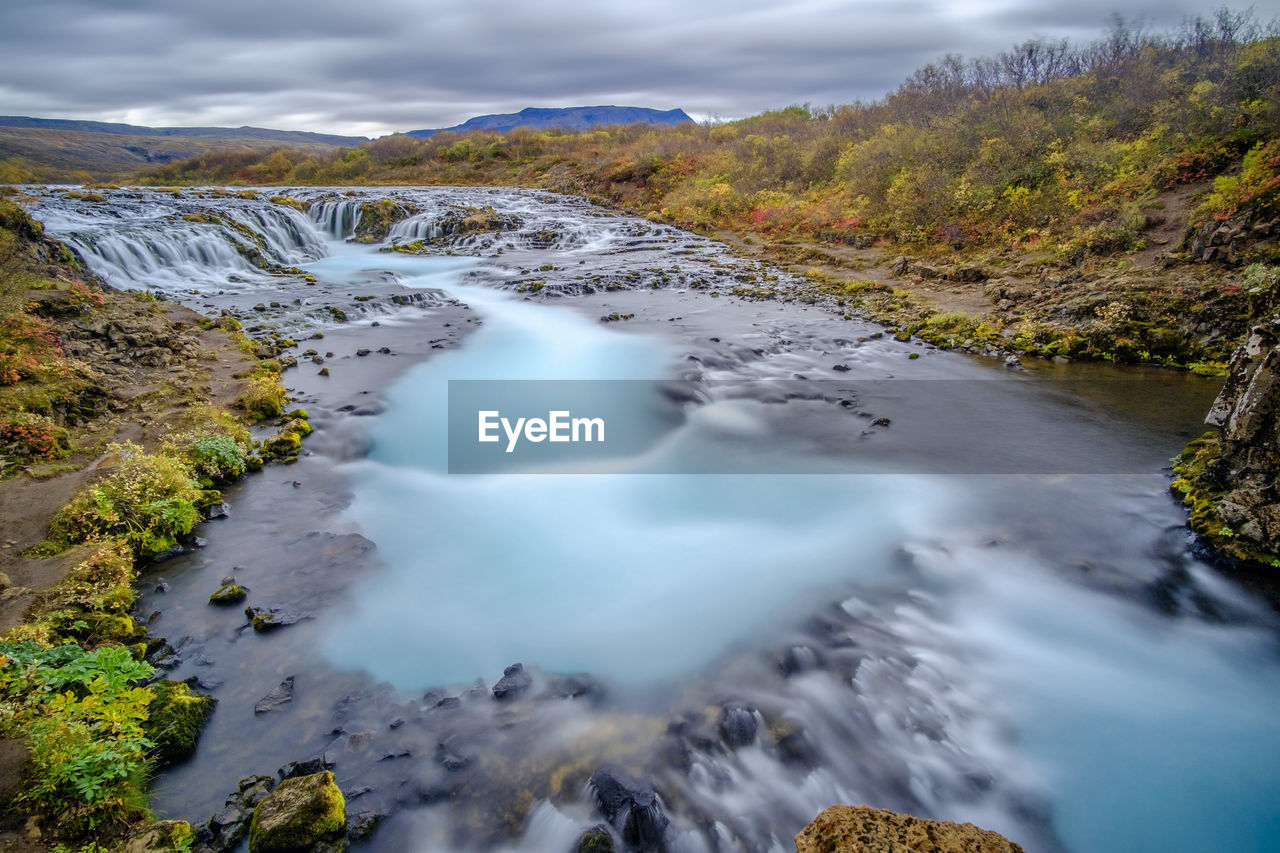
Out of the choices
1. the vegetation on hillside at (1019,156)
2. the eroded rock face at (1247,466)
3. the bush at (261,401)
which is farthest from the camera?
the vegetation on hillside at (1019,156)

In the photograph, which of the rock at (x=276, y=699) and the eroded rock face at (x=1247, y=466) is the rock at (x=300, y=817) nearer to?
the rock at (x=276, y=699)

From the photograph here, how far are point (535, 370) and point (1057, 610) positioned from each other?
9639mm

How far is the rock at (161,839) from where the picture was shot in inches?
129

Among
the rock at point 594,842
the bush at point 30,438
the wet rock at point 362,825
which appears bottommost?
the wet rock at point 362,825

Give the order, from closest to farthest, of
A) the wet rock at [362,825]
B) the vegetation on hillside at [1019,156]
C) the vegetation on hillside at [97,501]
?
the vegetation on hillside at [97,501] < the wet rock at [362,825] < the vegetation on hillside at [1019,156]

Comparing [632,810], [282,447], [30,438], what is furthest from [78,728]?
[30,438]

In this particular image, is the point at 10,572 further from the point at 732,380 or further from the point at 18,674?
the point at 732,380

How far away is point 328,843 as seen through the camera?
3.60m

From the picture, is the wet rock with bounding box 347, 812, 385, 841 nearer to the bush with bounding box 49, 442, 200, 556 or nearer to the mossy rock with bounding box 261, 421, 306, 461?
the bush with bounding box 49, 442, 200, 556

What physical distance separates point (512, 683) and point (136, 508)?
184 inches

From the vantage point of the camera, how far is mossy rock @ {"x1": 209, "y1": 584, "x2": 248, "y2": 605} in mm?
5543

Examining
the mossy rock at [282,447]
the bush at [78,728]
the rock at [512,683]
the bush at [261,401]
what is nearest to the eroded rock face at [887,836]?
the rock at [512,683]

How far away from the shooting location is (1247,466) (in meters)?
6.27

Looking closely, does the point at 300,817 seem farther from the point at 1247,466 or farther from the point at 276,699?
the point at 1247,466
